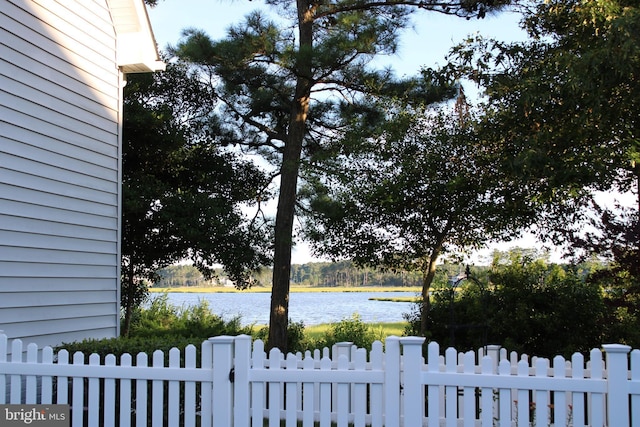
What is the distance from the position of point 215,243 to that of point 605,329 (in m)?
6.54

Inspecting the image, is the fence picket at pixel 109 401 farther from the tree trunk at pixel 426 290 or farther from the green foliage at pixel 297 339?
the green foliage at pixel 297 339

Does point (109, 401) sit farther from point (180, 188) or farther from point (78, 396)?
point (180, 188)

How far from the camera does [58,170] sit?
22.7ft

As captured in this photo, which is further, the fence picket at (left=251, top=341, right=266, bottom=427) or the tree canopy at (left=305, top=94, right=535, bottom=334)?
the tree canopy at (left=305, top=94, right=535, bottom=334)

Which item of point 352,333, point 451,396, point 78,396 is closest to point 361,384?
point 451,396

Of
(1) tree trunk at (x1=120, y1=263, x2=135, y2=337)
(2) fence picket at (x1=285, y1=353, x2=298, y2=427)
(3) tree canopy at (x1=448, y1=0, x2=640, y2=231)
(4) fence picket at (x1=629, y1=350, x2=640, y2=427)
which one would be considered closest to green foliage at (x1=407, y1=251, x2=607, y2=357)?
(3) tree canopy at (x1=448, y1=0, x2=640, y2=231)

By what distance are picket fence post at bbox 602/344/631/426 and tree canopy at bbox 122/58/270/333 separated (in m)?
8.28

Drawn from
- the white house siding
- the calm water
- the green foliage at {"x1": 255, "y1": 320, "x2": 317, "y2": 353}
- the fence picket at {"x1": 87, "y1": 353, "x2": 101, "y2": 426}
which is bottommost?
the green foliage at {"x1": 255, "y1": 320, "x2": 317, "y2": 353}

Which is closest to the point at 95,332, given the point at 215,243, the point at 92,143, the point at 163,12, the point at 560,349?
the point at 92,143

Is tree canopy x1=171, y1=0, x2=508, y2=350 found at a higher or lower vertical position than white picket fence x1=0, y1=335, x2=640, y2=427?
higher

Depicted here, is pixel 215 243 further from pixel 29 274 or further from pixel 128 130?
pixel 29 274

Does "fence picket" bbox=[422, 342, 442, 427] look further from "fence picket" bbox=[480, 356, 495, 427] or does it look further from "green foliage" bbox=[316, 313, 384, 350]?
"green foliage" bbox=[316, 313, 384, 350]

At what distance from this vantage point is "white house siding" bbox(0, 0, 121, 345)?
617cm

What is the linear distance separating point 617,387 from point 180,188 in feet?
31.5
